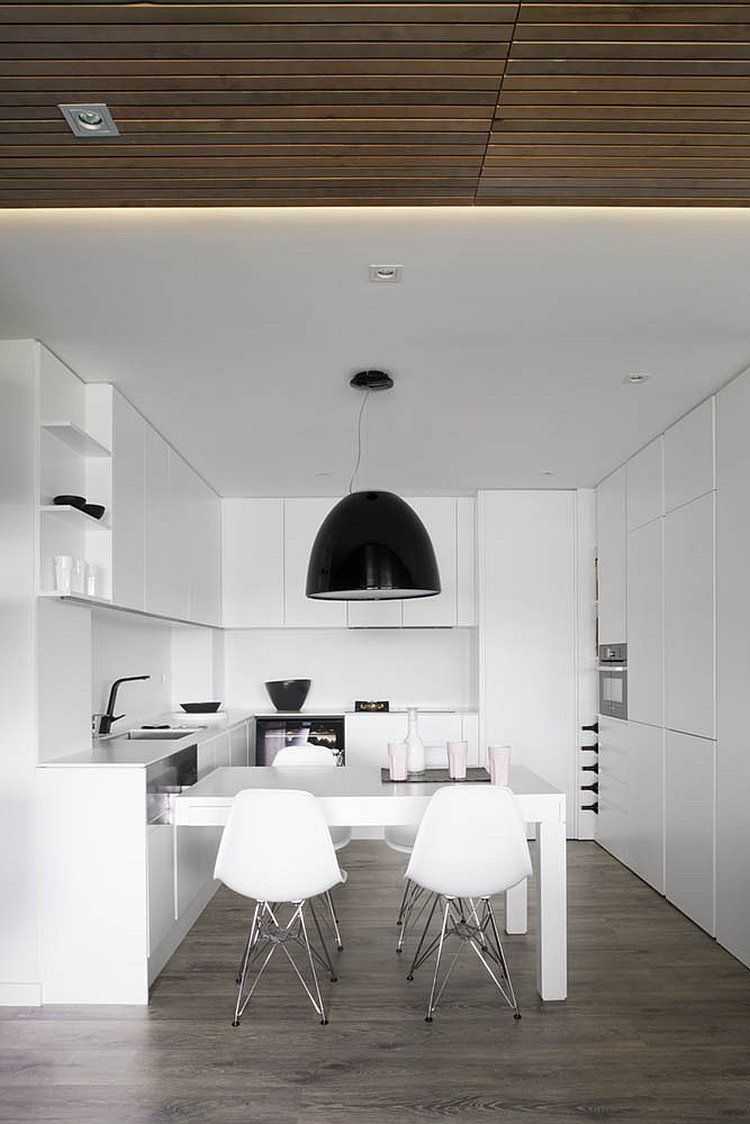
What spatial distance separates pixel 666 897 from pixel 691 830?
67cm

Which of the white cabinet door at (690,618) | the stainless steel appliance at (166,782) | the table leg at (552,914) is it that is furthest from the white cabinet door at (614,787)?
the stainless steel appliance at (166,782)

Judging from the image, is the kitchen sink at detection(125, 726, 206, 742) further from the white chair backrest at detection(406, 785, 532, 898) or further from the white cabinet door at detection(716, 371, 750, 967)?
the white cabinet door at detection(716, 371, 750, 967)

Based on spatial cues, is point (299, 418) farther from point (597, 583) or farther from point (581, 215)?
point (597, 583)

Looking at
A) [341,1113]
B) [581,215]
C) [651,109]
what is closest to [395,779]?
[341,1113]

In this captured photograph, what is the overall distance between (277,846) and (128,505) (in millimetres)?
1864

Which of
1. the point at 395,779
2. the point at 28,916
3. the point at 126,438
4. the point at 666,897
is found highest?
the point at 126,438

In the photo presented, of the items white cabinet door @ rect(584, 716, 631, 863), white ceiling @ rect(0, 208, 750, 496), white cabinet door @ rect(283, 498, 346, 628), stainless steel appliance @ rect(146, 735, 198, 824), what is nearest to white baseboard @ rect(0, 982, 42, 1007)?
stainless steel appliance @ rect(146, 735, 198, 824)

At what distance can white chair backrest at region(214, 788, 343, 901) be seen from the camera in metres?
3.77

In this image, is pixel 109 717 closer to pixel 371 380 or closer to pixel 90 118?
pixel 371 380

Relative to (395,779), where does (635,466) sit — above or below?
above

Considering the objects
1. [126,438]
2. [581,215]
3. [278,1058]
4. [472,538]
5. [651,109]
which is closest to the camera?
[651,109]

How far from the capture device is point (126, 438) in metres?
4.77

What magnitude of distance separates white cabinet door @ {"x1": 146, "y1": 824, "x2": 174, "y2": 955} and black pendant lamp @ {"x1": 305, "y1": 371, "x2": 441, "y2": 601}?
4.02 ft

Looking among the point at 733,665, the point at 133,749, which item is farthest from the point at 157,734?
the point at 733,665
